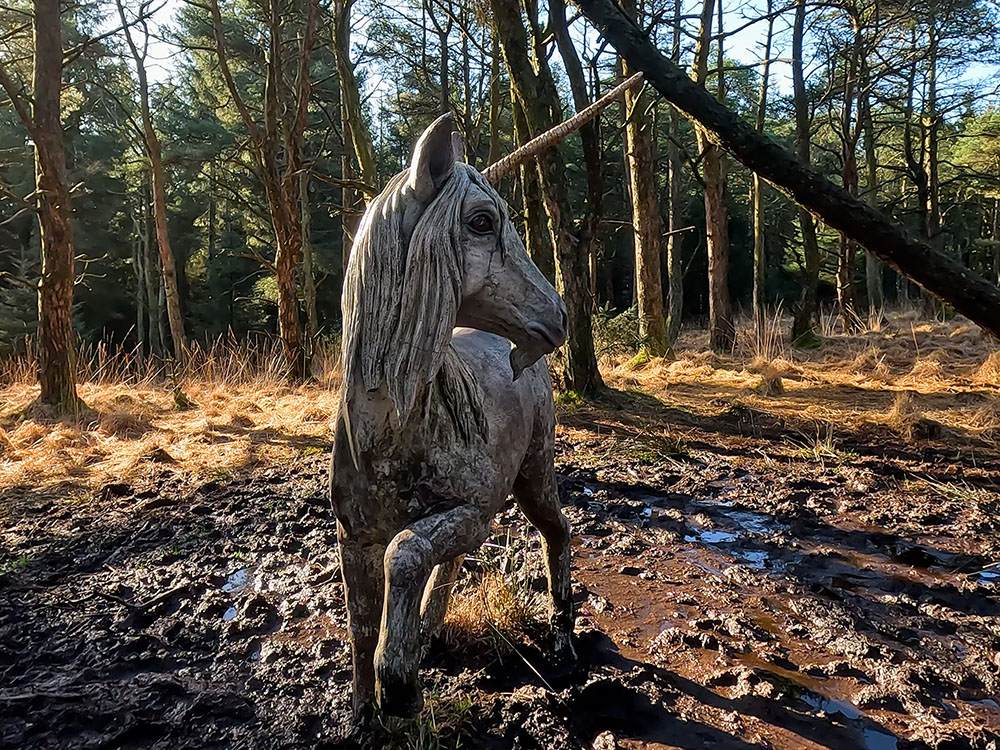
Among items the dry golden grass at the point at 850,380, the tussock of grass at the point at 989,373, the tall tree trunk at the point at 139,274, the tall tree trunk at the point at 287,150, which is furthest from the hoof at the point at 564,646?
the tall tree trunk at the point at 139,274

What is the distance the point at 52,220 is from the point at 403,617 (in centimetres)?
778

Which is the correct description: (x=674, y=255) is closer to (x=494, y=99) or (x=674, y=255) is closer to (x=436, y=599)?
(x=494, y=99)

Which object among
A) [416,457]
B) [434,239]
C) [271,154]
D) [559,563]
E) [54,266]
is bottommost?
[559,563]

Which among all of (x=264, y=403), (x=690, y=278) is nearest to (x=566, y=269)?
(x=264, y=403)

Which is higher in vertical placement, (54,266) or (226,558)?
(54,266)

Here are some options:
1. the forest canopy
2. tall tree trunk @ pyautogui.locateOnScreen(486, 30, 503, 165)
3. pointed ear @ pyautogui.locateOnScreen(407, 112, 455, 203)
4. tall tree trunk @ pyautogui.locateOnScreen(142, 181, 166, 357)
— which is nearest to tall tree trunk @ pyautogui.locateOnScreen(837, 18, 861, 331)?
the forest canopy

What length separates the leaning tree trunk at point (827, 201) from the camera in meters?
3.42

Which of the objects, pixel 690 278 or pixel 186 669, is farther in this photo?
pixel 690 278

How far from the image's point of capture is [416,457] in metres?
1.73

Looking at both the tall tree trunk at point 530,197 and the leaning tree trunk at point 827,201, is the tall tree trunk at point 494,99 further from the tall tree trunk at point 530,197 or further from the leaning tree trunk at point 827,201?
the leaning tree trunk at point 827,201

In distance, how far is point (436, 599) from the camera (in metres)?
2.57

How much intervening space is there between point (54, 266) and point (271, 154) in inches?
129

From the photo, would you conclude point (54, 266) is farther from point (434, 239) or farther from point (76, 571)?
point (434, 239)

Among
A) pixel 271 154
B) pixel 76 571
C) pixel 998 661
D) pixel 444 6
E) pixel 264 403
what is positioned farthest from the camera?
pixel 444 6
